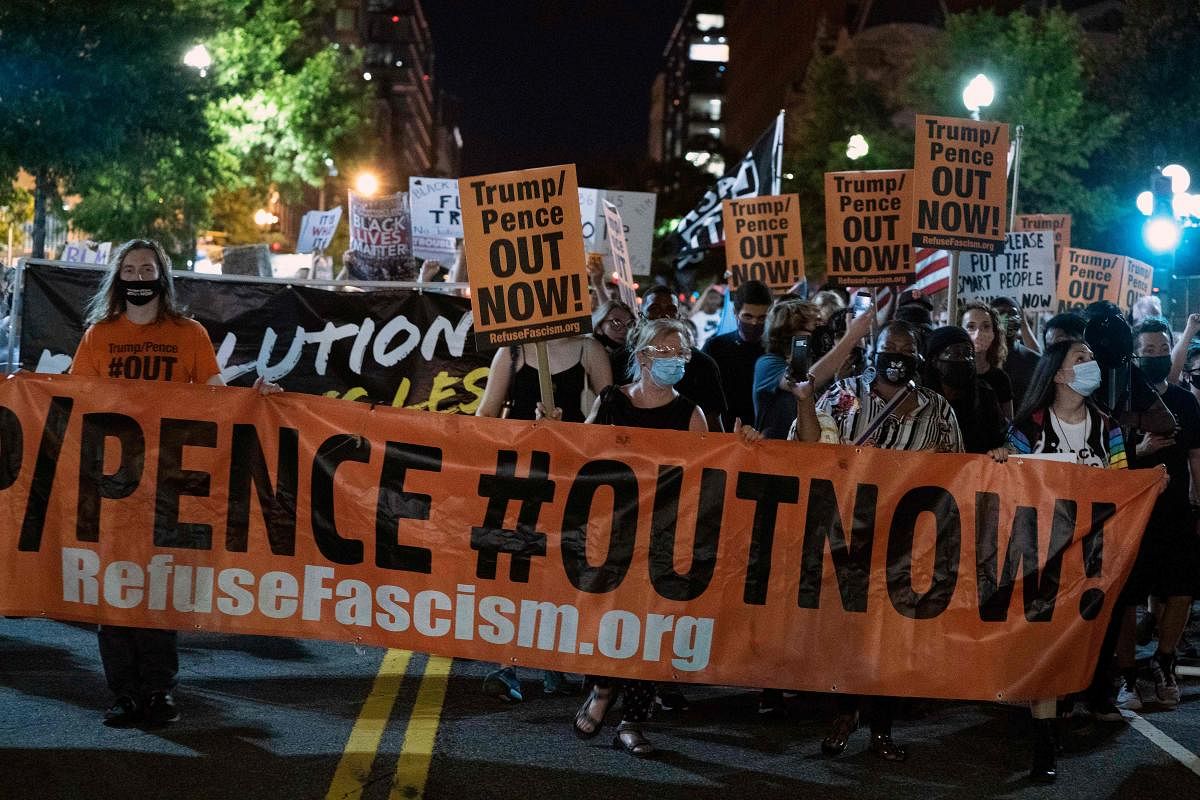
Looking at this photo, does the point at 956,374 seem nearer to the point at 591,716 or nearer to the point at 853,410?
the point at 853,410

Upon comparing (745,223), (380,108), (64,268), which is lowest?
(64,268)

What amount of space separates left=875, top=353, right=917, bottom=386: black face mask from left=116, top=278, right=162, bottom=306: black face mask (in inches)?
127

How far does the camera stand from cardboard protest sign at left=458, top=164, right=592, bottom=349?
734 cm

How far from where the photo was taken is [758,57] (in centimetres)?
12338

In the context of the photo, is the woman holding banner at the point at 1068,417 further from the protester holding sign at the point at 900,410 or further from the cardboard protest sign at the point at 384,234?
the cardboard protest sign at the point at 384,234

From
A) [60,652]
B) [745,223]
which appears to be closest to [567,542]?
[60,652]

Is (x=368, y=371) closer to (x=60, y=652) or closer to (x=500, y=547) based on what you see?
(x=60, y=652)

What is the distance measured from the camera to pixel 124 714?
20.9ft

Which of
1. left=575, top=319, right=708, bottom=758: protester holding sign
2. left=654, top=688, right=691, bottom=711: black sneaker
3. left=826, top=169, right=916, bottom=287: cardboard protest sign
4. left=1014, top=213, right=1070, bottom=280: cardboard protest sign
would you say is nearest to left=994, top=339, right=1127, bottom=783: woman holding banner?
left=575, top=319, right=708, bottom=758: protester holding sign

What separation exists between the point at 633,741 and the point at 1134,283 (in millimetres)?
12236

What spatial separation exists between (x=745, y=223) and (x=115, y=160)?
1587 cm

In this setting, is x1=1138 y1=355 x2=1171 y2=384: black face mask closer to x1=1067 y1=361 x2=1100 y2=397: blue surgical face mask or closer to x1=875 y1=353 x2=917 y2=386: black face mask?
x1=1067 y1=361 x2=1100 y2=397: blue surgical face mask

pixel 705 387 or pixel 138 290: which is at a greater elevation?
pixel 138 290

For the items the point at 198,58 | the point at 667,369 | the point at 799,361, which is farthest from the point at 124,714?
the point at 198,58
